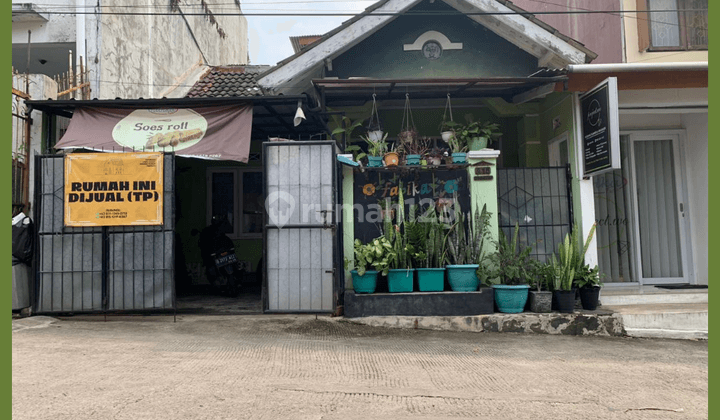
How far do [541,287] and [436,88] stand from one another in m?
3.21

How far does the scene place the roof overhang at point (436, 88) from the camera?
23.5 ft

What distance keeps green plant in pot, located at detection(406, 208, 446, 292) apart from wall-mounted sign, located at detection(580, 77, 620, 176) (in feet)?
7.40

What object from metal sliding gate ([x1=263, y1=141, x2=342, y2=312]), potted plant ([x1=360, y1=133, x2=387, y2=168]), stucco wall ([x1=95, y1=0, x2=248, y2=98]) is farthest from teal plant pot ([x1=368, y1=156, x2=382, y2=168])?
stucco wall ([x1=95, y1=0, x2=248, y2=98])

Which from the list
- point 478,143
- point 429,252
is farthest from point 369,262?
point 478,143

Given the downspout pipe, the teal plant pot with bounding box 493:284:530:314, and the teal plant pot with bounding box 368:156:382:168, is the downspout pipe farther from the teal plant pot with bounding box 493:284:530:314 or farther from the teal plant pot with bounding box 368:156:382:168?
the teal plant pot with bounding box 493:284:530:314

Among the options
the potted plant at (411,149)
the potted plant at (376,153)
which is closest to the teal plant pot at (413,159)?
the potted plant at (411,149)

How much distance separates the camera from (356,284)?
267 inches

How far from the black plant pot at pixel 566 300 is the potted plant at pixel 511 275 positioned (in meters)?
0.44

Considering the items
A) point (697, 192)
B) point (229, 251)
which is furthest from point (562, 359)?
point (229, 251)

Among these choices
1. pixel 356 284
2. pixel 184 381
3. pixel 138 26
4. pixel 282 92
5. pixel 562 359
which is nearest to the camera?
pixel 184 381

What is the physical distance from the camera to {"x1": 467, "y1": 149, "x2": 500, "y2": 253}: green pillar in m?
7.13

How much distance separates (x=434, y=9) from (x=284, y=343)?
580 cm

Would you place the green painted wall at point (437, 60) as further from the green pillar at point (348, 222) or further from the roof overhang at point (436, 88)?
the green pillar at point (348, 222)

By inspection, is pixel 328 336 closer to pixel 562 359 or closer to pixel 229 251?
pixel 562 359
